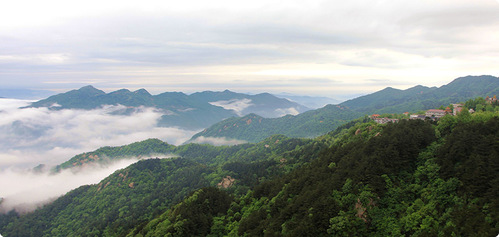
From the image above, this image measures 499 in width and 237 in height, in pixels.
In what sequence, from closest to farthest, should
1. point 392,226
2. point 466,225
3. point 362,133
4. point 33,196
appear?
point 466,225, point 392,226, point 362,133, point 33,196

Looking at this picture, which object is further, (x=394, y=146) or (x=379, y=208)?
(x=394, y=146)

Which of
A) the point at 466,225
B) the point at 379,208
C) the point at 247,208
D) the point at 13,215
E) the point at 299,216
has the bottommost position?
the point at 13,215

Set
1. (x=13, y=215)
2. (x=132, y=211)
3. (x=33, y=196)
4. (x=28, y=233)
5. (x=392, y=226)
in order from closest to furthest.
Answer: (x=392, y=226)
(x=132, y=211)
(x=28, y=233)
(x=13, y=215)
(x=33, y=196)

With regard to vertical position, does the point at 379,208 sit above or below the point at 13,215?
above

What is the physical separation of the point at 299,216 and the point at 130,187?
123 metres

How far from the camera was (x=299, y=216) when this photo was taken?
42.4 metres

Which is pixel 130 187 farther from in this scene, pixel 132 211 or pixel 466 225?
pixel 466 225

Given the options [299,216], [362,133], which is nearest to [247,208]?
[299,216]

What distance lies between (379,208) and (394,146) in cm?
1408

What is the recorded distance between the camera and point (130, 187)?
139 meters

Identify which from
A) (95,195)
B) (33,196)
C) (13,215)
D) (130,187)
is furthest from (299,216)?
(33,196)

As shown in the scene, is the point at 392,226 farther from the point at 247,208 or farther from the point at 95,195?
the point at 95,195

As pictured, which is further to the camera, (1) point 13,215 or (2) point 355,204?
(1) point 13,215

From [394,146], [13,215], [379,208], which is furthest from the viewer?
[13,215]
